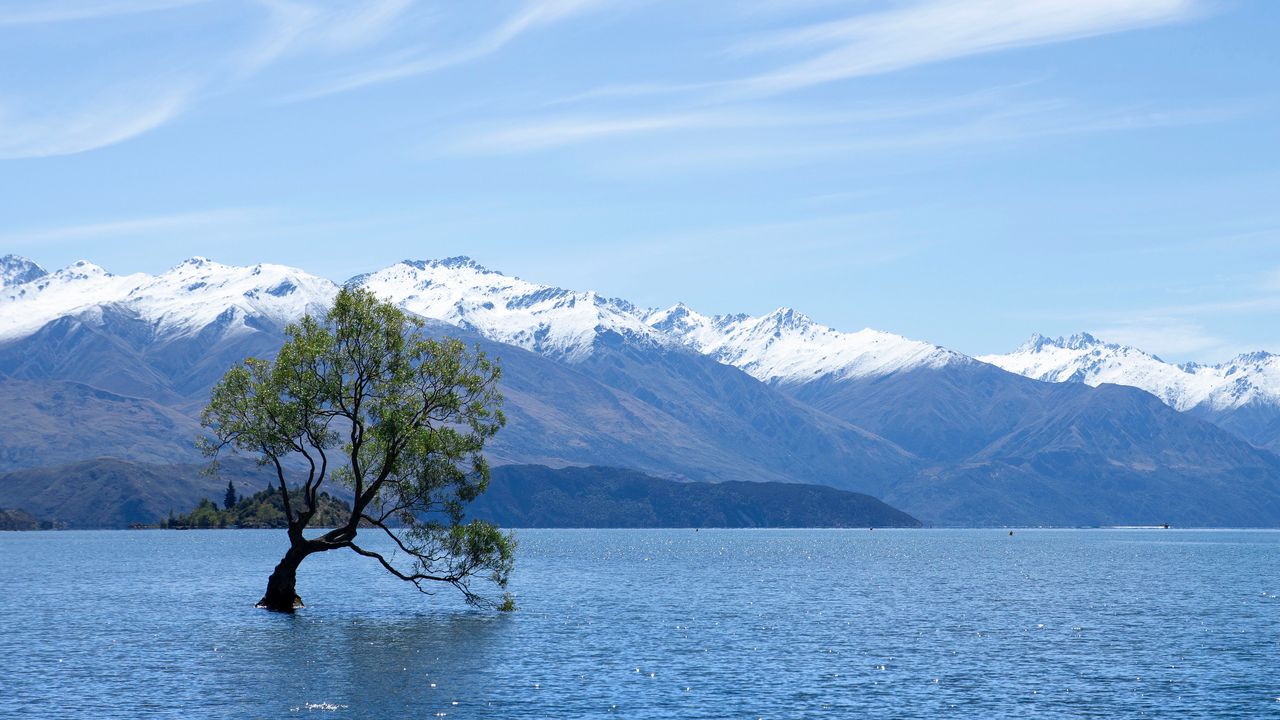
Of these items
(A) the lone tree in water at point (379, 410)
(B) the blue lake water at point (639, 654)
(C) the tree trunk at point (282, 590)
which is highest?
(A) the lone tree in water at point (379, 410)

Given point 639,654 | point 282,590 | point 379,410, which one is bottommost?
point 639,654

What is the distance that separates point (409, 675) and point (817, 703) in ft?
79.0

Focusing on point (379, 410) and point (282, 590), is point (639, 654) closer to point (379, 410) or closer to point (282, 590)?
point (379, 410)

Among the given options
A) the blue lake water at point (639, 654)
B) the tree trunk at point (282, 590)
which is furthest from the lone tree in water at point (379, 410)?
the blue lake water at point (639, 654)

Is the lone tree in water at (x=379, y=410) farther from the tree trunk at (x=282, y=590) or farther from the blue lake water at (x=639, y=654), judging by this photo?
the blue lake water at (x=639, y=654)

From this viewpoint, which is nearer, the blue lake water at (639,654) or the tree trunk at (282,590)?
the blue lake water at (639,654)

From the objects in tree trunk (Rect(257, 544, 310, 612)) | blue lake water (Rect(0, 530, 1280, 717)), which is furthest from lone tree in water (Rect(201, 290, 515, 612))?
blue lake water (Rect(0, 530, 1280, 717))

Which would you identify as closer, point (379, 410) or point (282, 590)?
point (379, 410)

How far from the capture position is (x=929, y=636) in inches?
4058

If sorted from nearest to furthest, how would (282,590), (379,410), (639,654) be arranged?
(639,654)
(379,410)
(282,590)

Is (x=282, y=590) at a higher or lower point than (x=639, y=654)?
higher

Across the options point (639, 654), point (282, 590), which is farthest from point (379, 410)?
point (639, 654)

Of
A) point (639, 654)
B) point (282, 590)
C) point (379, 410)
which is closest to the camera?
point (639, 654)

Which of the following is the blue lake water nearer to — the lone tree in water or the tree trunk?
the tree trunk
